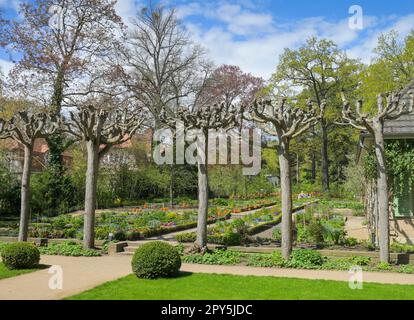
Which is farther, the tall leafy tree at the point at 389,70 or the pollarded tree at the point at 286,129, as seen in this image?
the tall leafy tree at the point at 389,70

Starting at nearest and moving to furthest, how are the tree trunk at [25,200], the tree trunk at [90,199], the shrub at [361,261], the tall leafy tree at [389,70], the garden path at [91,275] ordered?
1. the garden path at [91,275]
2. the shrub at [361,261]
3. the tree trunk at [90,199]
4. the tree trunk at [25,200]
5. the tall leafy tree at [389,70]

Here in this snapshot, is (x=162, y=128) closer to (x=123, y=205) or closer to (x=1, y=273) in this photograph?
(x=123, y=205)

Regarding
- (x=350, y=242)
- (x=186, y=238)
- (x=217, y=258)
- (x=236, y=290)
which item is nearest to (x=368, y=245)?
(x=350, y=242)

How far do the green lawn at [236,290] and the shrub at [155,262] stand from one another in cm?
20

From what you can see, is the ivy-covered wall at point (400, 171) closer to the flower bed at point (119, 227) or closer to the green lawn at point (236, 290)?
the green lawn at point (236, 290)

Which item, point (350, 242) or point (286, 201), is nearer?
point (286, 201)

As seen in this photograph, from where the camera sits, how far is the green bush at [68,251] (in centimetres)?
1154

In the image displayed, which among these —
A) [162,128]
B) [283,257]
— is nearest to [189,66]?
[162,128]

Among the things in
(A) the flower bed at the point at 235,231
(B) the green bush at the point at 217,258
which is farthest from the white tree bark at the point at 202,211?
(A) the flower bed at the point at 235,231

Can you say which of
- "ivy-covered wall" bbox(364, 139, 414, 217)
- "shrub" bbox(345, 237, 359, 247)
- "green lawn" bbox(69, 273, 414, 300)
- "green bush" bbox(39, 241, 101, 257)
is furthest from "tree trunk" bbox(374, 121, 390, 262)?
"green bush" bbox(39, 241, 101, 257)

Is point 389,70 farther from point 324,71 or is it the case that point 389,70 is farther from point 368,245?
point 368,245

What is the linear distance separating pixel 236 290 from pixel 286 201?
369 cm

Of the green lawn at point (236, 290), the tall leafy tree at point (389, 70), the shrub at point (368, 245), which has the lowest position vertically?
the green lawn at point (236, 290)

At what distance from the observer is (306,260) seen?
9703mm
